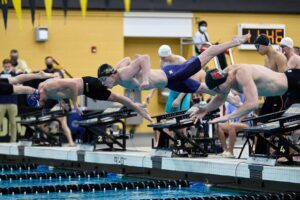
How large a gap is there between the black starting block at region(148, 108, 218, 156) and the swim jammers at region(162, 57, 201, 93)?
399mm

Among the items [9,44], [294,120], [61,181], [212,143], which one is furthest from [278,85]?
[9,44]

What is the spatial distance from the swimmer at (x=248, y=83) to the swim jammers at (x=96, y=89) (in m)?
3.01

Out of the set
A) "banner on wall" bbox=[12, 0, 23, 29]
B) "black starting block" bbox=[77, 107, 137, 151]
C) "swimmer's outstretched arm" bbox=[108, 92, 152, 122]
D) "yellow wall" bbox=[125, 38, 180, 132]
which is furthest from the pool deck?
"yellow wall" bbox=[125, 38, 180, 132]

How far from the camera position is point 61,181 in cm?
→ 1190

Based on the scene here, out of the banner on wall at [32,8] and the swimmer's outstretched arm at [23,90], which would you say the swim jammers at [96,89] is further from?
the banner on wall at [32,8]

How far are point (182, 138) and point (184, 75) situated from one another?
1.00 metres

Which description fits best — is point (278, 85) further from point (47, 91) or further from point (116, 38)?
point (116, 38)

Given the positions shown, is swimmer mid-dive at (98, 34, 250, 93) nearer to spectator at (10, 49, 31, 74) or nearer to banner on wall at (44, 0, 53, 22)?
spectator at (10, 49, 31, 74)

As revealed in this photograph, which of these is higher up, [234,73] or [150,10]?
[150,10]

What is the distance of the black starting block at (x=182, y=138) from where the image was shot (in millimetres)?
11812

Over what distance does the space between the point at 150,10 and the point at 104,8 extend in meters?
1.19

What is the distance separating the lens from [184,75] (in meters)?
11.4

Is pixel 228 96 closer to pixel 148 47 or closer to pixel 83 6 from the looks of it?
pixel 83 6

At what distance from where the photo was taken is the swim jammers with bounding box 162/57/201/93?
1127 centimetres
